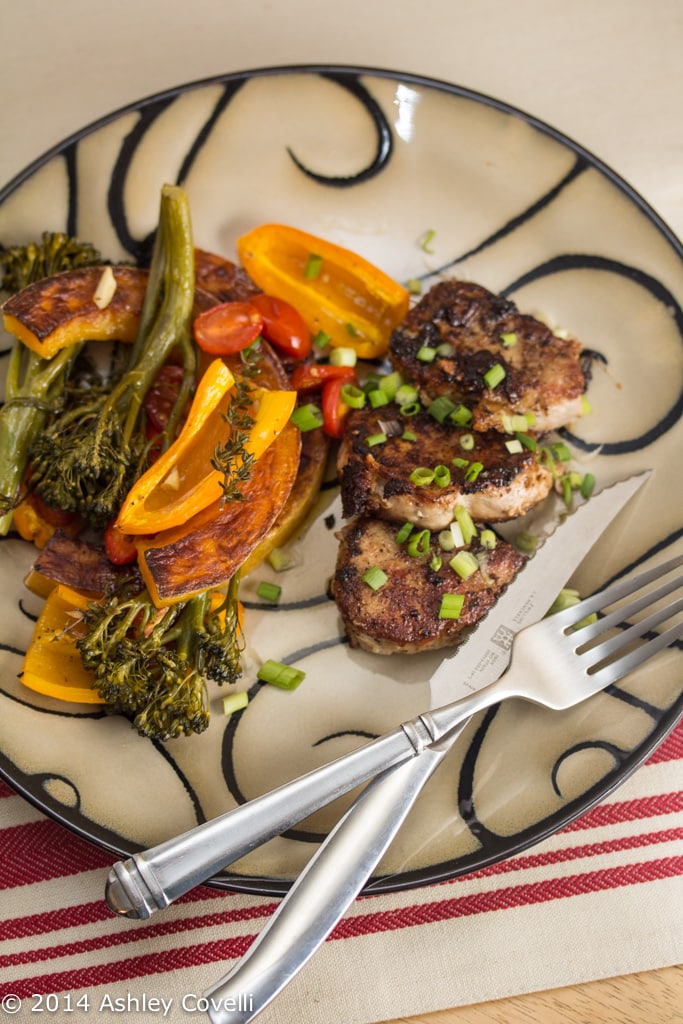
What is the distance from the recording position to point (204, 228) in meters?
4.18

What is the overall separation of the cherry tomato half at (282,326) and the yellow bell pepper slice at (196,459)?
1.52 ft

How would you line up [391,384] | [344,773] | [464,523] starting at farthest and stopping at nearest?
[391,384] → [464,523] → [344,773]

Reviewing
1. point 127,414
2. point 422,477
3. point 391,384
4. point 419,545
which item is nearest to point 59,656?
point 127,414

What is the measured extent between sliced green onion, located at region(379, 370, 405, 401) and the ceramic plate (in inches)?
20.4

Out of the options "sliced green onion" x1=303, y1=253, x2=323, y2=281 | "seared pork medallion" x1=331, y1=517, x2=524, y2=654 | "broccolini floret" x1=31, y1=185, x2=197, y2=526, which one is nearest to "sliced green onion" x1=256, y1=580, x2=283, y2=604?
"seared pork medallion" x1=331, y1=517, x2=524, y2=654

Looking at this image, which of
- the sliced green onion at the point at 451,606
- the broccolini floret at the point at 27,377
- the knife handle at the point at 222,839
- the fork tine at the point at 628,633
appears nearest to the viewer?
the knife handle at the point at 222,839

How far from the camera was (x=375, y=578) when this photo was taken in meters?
3.52

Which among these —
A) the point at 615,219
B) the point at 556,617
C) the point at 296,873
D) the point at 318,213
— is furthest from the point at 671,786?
the point at 318,213

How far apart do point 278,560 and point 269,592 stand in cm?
15

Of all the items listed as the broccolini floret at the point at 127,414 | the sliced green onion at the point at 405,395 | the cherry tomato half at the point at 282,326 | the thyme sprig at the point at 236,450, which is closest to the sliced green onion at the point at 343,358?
the cherry tomato half at the point at 282,326

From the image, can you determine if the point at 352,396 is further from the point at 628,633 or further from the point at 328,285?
the point at 628,633

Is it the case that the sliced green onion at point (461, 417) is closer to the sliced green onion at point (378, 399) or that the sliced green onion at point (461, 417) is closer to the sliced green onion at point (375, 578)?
the sliced green onion at point (378, 399)

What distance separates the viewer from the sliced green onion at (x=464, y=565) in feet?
11.6

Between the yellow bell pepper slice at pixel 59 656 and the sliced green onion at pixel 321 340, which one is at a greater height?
the sliced green onion at pixel 321 340
